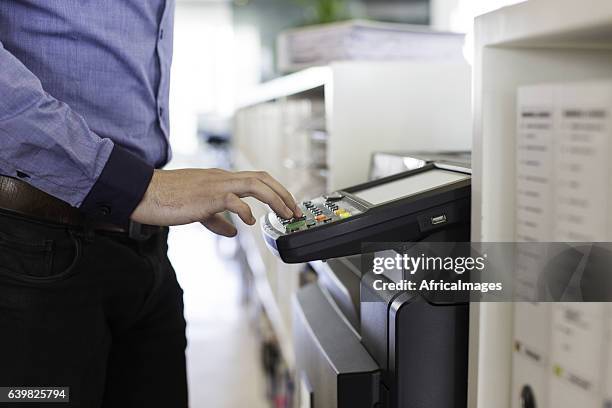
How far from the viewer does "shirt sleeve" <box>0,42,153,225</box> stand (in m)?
0.74

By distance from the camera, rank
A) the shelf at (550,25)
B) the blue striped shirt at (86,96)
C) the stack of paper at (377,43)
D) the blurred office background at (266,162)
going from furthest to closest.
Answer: the stack of paper at (377,43) → the blurred office background at (266,162) → the blue striped shirt at (86,96) → the shelf at (550,25)

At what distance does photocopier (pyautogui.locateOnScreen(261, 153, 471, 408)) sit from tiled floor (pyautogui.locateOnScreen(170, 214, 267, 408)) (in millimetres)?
1832

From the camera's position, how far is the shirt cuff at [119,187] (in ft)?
2.61

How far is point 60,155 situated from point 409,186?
38cm

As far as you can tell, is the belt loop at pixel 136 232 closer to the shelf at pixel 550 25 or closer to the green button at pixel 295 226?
the green button at pixel 295 226

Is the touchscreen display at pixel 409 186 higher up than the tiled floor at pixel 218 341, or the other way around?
the touchscreen display at pixel 409 186

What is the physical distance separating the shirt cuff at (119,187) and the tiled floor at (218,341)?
188 cm

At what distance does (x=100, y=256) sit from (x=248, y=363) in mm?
2180

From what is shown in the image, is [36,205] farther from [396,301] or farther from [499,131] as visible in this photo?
[499,131]

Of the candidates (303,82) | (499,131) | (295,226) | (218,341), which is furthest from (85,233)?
(218,341)

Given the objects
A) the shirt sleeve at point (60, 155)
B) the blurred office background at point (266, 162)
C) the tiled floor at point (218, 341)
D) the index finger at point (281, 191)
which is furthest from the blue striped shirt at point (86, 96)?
the tiled floor at point (218, 341)

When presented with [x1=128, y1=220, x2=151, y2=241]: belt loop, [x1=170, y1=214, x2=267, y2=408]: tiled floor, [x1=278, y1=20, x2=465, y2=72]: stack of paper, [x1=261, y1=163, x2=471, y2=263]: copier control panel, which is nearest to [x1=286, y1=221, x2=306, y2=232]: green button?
[x1=261, y1=163, x2=471, y2=263]: copier control panel

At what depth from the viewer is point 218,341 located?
332cm

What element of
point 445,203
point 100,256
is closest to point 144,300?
point 100,256
